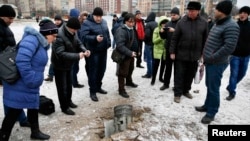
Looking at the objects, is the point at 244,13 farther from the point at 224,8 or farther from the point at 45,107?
the point at 45,107

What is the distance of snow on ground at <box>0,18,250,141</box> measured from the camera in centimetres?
366

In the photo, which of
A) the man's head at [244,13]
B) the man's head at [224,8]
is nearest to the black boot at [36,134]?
the man's head at [224,8]

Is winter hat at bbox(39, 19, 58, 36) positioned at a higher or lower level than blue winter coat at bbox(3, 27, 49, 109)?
higher

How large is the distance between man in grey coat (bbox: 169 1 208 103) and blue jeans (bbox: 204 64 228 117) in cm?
82

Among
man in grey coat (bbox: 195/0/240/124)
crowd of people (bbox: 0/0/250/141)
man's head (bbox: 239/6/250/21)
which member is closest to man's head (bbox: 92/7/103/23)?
crowd of people (bbox: 0/0/250/141)

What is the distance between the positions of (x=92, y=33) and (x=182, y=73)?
206 centimetres

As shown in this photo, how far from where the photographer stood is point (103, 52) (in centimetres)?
506

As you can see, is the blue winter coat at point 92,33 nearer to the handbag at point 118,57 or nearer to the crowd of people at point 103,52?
the crowd of people at point 103,52

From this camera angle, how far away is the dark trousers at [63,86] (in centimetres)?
413

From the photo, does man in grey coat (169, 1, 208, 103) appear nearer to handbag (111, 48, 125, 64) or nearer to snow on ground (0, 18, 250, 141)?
snow on ground (0, 18, 250, 141)

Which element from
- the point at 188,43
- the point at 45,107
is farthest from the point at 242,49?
the point at 45,107

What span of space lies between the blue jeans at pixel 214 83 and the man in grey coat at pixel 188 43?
0.82m

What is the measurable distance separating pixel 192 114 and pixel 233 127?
0.82 meters

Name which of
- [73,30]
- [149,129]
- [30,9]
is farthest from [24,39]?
[30,9]
